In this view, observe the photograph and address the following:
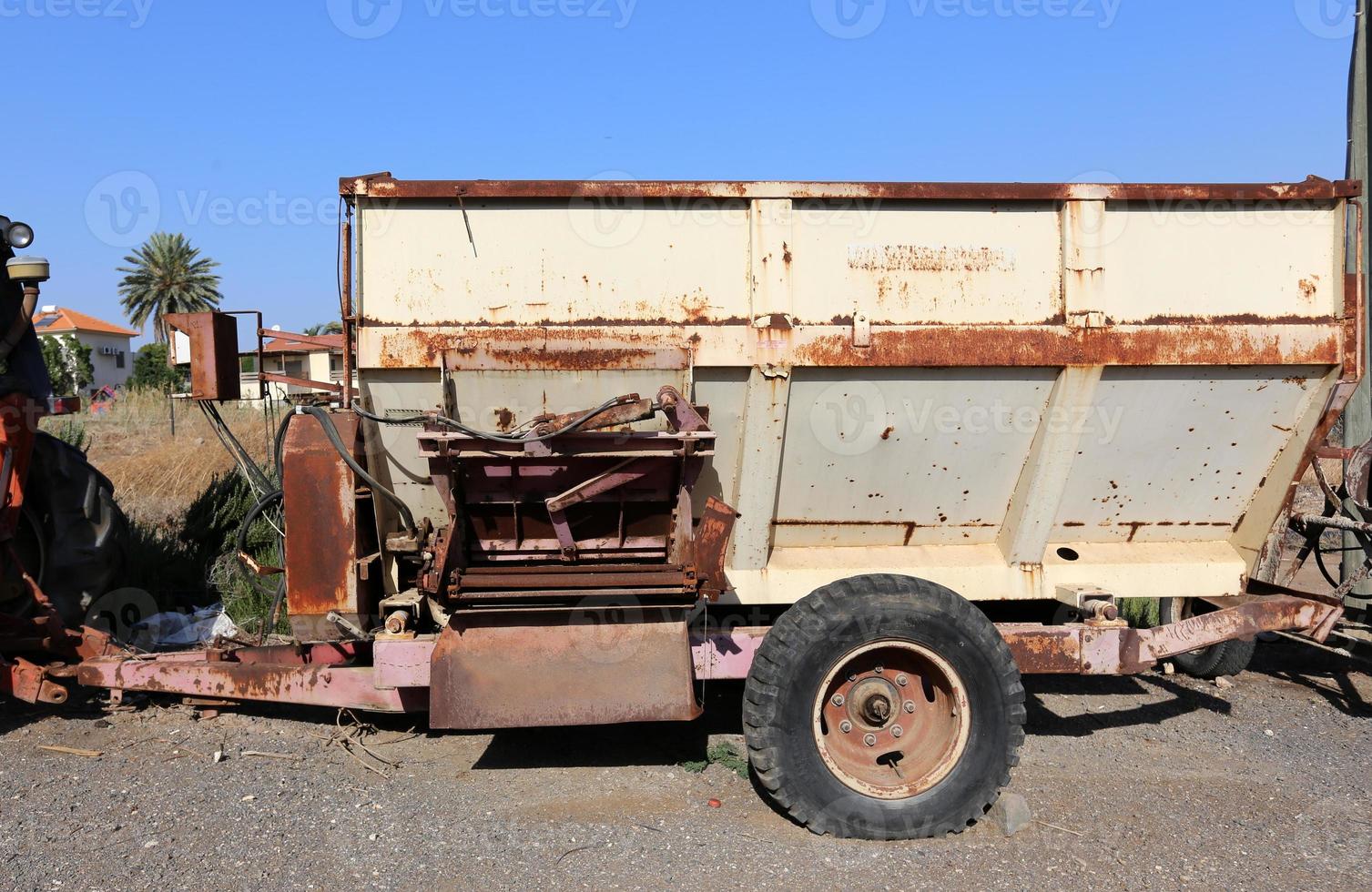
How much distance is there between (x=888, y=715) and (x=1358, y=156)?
4963 mm

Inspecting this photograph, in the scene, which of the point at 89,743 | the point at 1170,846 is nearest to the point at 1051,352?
the point at 1170,846

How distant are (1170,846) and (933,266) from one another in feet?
7.54

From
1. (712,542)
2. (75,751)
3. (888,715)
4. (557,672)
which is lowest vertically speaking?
(75,751)

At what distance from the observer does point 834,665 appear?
3.55m

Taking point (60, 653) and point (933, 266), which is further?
point (60, 653)

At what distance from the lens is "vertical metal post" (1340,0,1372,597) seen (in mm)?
5836

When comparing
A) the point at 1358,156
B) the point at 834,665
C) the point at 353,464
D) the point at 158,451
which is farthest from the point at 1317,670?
the point at 158,451

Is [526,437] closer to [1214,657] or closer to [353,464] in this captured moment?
[353,464]

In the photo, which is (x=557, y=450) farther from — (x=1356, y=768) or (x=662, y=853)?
(x=1356, y=768)

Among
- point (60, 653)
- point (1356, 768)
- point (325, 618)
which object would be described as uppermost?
point (325, 618)

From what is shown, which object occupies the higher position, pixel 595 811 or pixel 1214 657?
pixel 1214 657

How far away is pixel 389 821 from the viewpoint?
3.56 metres

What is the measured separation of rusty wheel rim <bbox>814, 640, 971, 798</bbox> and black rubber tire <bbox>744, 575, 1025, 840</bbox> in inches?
4.7

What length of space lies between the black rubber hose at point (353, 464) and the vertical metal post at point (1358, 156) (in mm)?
5386
